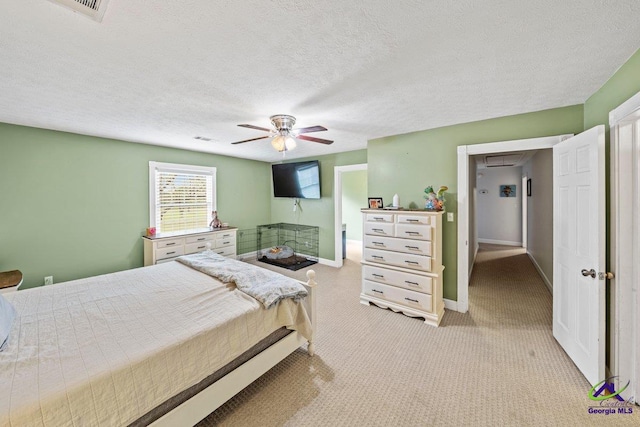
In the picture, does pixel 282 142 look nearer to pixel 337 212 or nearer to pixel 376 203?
pixel 376 203

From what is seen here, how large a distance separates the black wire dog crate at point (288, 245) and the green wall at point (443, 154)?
7.42 feet

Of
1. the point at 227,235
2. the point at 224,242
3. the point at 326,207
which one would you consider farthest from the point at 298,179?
the point at 224,242

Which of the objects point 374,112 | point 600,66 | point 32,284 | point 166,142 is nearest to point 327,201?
point 374,112

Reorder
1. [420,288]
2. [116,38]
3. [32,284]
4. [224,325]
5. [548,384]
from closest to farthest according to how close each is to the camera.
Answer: [116,38], [224,325], [548,384], [420,288], [32,284]

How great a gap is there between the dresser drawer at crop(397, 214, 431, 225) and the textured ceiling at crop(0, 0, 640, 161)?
1.18 meters

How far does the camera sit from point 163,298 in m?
2.02

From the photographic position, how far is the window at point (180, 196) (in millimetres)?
4148

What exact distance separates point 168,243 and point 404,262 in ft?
A: 12.2

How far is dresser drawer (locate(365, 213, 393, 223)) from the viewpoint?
10.2 feet

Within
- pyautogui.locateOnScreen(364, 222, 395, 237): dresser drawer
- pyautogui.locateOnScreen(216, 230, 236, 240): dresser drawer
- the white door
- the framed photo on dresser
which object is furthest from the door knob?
pyautogui.locateOnScreen(216, 230, 236, 240): dresser drawer

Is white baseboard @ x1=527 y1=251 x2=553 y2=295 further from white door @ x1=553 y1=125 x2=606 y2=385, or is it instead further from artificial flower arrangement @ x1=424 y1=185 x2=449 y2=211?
artificial flower arrangement @ x1=424 y1=185 x2=449 y2=211

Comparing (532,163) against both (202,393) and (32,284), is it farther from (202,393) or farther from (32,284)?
(32,284)

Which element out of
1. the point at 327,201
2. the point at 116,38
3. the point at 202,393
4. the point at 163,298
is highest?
the point at 116,38

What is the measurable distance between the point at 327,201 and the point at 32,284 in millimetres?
4569
